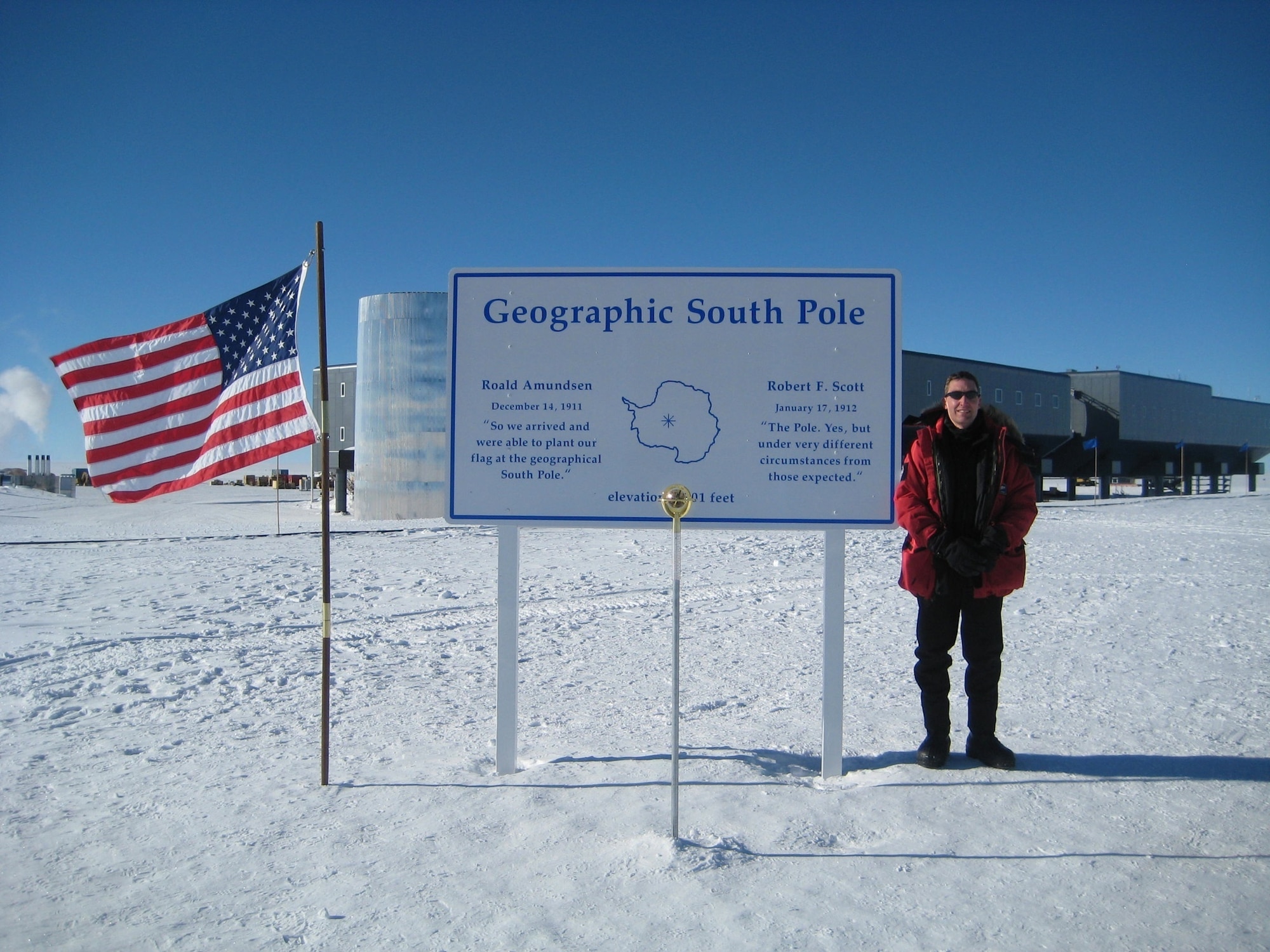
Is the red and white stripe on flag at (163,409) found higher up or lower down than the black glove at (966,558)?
higher up

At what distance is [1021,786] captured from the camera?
3.55 metres

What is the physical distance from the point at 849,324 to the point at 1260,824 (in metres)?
2.70

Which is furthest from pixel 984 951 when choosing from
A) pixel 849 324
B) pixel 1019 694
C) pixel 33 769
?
pixel 33 769

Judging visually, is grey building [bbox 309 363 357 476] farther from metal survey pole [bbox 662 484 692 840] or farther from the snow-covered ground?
metal survey pole [bbox 662 484 692 840]

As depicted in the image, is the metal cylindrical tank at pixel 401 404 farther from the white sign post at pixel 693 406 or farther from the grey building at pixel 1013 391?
the white sign post at pixel 693 406

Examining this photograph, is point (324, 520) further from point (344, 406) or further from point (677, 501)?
point (344, 406)

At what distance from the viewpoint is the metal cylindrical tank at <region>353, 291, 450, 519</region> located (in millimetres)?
22844

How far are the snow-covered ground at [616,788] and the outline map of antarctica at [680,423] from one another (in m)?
1.59

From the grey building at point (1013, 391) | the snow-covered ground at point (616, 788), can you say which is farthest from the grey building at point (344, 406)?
the snow-covered ground at point (616, 788)

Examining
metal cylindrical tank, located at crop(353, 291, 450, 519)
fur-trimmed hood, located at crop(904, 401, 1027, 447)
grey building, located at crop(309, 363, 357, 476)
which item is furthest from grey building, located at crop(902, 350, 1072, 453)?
fur-trimmed hood, located at crop(904, 401, 1027, 447)

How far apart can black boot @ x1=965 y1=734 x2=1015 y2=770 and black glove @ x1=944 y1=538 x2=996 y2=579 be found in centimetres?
88

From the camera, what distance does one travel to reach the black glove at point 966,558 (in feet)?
11.5

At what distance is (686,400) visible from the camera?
3.86m

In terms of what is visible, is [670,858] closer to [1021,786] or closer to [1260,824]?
[1021,786]
